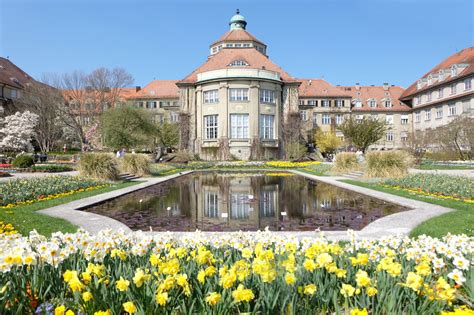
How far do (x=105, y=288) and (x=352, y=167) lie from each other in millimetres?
23280

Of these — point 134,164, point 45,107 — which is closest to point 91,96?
point 45,107

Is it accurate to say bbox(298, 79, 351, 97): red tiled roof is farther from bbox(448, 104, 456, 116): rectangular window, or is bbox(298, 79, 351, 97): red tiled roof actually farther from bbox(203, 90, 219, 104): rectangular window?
bbox(203, 90, 219, 104): rectangular window

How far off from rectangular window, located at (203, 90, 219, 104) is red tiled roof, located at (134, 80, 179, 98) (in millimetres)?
23266

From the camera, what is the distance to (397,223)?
25.7 feet

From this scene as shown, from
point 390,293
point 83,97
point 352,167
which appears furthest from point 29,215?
point 83,97

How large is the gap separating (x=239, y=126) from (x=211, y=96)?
17.9 feet

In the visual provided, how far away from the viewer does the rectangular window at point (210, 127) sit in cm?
4225

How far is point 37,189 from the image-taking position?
12.6 m

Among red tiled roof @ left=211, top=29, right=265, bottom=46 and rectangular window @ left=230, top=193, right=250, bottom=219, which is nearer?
rectangular window @ left=230, top=193, right=250, bottom=219

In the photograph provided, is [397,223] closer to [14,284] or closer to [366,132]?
[14,284]

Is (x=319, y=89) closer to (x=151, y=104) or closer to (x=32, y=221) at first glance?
(x=151, y=104)

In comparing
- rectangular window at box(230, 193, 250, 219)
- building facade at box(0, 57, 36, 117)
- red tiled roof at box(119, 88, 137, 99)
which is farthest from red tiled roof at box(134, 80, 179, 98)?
rectangular window at box(230, 193, 250, 219)

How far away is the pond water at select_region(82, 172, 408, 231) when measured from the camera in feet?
27.1

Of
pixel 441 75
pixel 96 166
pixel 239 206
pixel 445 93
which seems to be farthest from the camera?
pixel 441 75
